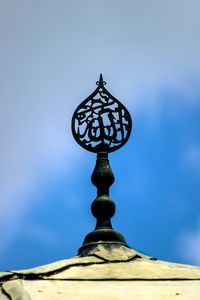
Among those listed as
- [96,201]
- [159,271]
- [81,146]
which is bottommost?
[159,271]

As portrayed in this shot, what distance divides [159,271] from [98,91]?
2.75 metres

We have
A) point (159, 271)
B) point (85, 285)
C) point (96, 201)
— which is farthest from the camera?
point (96, 201)

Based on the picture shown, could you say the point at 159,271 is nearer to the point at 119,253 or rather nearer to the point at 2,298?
the point at 119,253

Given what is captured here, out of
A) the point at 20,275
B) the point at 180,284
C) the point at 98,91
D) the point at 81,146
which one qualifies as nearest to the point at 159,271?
the point at 180,284

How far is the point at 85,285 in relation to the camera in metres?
7.05

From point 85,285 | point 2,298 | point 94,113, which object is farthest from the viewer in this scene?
point 94,113

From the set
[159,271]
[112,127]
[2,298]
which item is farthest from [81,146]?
[2,298]

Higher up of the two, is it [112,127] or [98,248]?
[112,127]

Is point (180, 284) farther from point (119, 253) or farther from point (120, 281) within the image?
point (119, 253)

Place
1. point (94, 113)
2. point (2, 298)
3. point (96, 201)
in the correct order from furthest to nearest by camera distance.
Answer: point (94, 113), point (96, 201), point (2, 298)

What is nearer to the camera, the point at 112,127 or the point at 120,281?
the point at 120,281

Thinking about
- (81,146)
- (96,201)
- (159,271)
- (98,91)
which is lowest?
(159,271)

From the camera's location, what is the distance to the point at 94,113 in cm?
945

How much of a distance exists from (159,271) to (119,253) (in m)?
0.63
